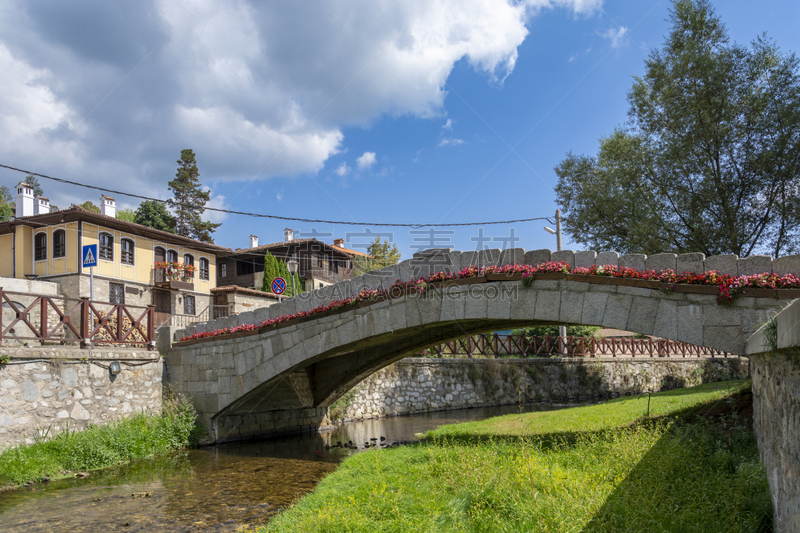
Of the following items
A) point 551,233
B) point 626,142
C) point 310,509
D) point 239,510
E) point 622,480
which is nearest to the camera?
point 622,480

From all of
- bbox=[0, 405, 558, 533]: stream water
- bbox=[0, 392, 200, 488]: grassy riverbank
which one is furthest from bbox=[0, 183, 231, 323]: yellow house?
bbox=[0, 405, 558, 533]: stream water

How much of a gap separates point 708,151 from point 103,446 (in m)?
13.0

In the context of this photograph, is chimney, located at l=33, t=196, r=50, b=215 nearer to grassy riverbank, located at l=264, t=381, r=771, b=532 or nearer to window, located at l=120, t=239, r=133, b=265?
window, located at l=120, t=239, r=133, b=265

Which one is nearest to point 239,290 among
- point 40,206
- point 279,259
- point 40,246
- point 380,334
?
point 279,259

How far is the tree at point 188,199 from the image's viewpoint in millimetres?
40844

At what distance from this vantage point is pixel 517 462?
6648 mm

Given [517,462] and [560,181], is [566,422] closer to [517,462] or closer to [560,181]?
[517,462]

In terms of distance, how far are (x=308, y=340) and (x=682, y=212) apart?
839 centimetres

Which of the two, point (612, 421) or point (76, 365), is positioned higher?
point (76, 365)

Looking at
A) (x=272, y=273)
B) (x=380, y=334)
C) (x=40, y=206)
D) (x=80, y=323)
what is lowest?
(x=380, y=334)

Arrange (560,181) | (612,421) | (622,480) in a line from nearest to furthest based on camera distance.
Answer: (622,480), (612,421), (560,181)

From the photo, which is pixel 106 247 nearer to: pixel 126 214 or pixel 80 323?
pixel 80 323

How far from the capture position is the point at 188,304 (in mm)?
28609

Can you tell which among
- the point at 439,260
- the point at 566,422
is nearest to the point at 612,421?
the point at 566,422
